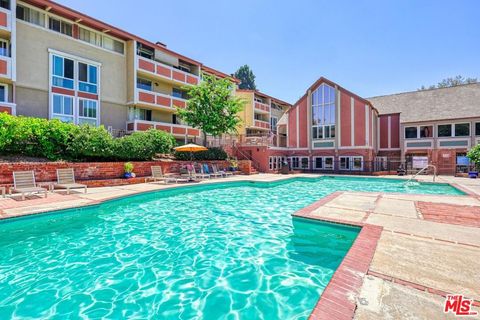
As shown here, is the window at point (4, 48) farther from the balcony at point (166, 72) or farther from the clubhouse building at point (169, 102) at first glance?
the balcony at point (166, 72)

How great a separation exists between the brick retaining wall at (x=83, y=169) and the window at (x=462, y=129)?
29.2m

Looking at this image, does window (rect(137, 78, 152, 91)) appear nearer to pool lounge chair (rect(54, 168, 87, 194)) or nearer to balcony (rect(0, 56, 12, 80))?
balcony (rect(0, 56, 12, 80))

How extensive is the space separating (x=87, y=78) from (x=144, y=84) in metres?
5.34

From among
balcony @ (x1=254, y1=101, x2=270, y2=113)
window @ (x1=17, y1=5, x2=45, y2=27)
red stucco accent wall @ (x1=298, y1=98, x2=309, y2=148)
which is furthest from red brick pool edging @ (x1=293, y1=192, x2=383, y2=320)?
balcony @ (x1=254, y1=101, x2=270, y2=113)

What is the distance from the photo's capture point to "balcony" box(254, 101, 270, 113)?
1498 inches

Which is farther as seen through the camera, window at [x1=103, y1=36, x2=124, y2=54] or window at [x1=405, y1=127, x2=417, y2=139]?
window at [x1=405, y1=127, x2=417, y2=139]

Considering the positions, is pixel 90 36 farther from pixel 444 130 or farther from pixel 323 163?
pixel 444 130

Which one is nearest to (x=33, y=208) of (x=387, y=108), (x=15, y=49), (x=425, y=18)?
(x=15, y=49)

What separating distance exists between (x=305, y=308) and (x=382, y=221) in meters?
4.06

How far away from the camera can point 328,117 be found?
2919 cm

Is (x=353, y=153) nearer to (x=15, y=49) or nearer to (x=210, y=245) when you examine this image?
(x=210, y=245)

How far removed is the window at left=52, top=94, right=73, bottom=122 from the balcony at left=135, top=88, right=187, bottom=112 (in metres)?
5.23

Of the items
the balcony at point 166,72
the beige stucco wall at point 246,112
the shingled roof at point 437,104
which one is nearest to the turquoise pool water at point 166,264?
the balcony at point 166,72

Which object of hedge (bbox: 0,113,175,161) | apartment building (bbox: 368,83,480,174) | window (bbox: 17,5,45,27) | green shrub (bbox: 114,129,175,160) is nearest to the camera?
hedge (bbox: 0,113,175,161)
